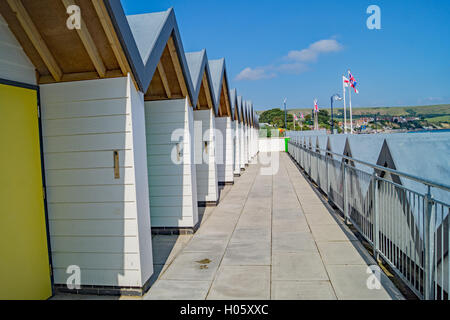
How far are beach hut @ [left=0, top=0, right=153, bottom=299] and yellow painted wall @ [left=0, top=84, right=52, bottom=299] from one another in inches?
0.6

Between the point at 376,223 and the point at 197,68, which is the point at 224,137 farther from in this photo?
the point at 376,223

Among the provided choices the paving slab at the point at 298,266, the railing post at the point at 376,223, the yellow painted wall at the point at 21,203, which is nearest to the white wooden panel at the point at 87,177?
the yellow painted wall at the point at 21,203

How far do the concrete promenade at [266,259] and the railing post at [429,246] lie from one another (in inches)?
23.1

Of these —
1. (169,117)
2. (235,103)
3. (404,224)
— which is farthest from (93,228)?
(235,103)

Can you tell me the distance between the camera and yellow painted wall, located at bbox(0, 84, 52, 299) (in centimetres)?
319

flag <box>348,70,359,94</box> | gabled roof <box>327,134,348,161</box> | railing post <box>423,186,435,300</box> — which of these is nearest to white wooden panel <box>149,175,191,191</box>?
gabled roof <box>327,134,348,161</box>

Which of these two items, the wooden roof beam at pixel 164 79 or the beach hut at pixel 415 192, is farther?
the wooden roof beam at pixel 164 79

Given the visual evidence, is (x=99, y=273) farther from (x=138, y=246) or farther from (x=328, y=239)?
(x=328, y=239)

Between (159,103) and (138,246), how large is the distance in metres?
3.09

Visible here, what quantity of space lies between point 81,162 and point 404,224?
3.74 meters

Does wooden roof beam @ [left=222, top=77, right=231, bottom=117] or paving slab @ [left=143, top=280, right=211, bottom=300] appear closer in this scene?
paving slab @ [left=143, top=280, right=211, bottom=300]

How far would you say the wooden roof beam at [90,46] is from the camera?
3221mm

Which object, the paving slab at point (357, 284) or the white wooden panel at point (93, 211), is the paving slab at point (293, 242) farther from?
the white wooden panel at point (93, 211)

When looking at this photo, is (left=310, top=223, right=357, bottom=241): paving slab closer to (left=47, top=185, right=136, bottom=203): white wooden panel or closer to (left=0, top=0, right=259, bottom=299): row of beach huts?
(left=0, top=0, right=259, bottom=299): row of beach huts
